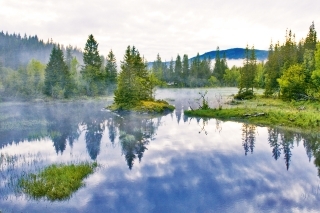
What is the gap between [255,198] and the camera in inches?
674

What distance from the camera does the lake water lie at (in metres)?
16.4

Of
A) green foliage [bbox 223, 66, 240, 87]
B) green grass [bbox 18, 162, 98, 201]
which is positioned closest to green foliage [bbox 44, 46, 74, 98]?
green grass [bbox 18, 162, 98, 201]

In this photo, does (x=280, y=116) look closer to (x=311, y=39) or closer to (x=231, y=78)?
(x=311, y=39)

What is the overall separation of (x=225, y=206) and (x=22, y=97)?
85.1 metres

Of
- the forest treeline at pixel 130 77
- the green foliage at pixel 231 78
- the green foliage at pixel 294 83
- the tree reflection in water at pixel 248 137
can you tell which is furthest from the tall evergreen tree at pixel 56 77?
the green foliage at pixel 231 78

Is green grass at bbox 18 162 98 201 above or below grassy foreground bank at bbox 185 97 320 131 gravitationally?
below

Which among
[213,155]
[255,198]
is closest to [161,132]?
[213,155]

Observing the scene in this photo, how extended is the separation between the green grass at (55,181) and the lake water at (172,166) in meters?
0.61

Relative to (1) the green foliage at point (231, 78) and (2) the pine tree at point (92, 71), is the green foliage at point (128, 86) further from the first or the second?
(1) the green foliage at point (231, 78)

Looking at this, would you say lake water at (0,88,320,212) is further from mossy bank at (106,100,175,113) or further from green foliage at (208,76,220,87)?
green foliage at (208,76,220,87)

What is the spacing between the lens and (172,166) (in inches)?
930

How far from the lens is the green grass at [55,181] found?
55.9 ft

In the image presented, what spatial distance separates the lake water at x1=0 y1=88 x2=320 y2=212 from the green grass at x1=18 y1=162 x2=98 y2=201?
61 centimetres

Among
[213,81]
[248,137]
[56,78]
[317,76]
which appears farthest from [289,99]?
[213,81]
